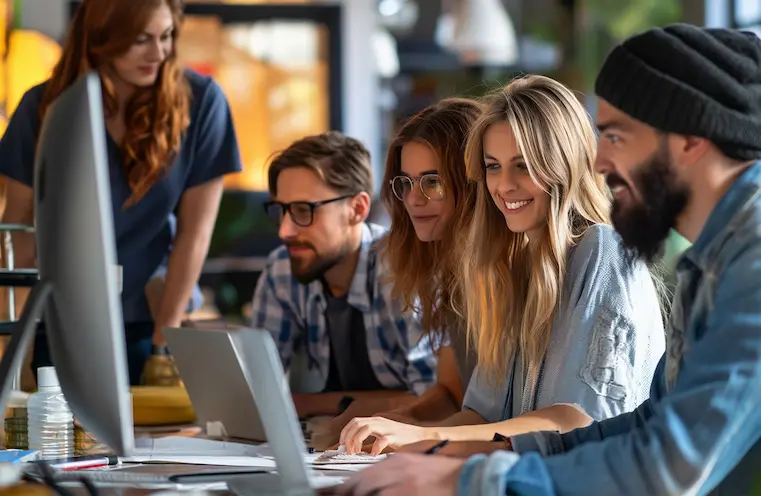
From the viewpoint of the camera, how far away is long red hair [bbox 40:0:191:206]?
2675 mm

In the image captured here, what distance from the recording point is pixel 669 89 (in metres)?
1.34

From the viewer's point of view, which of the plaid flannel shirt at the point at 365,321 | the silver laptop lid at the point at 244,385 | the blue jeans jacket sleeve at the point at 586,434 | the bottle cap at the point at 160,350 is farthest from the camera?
the plaid flannel shirt at the point at 365,321

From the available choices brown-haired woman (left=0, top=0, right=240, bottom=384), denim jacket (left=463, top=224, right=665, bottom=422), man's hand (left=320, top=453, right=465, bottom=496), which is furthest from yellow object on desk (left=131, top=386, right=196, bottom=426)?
man's hand (left=320, top=453, right=465, bottom=496)

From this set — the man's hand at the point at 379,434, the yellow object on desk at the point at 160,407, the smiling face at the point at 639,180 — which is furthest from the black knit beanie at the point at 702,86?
the yellow object on desk at the point at 160,407

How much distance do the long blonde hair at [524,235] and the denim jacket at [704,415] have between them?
0.59 metres

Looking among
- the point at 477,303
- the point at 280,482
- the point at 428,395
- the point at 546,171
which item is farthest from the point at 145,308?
the point at 280,482

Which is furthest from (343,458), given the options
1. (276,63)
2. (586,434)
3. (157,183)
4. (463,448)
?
(276,63)

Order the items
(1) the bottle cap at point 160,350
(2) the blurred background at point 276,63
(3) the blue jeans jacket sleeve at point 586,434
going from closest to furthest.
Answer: (3) the blue jeans jacket sleeve at point 586,434 → (1) the bottle cap at point 160,350 → (2) the blurred background at point 276,63

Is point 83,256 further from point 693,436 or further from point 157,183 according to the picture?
point 157,183

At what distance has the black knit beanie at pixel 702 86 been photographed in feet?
4.35

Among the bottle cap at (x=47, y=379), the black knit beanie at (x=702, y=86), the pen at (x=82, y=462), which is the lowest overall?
the pen at (x=82, y=462)

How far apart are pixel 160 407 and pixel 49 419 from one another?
426 mm

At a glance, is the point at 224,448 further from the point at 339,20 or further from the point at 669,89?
the point at 339,20

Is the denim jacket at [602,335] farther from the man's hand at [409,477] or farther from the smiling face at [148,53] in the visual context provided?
the smiling face at [148,53]
